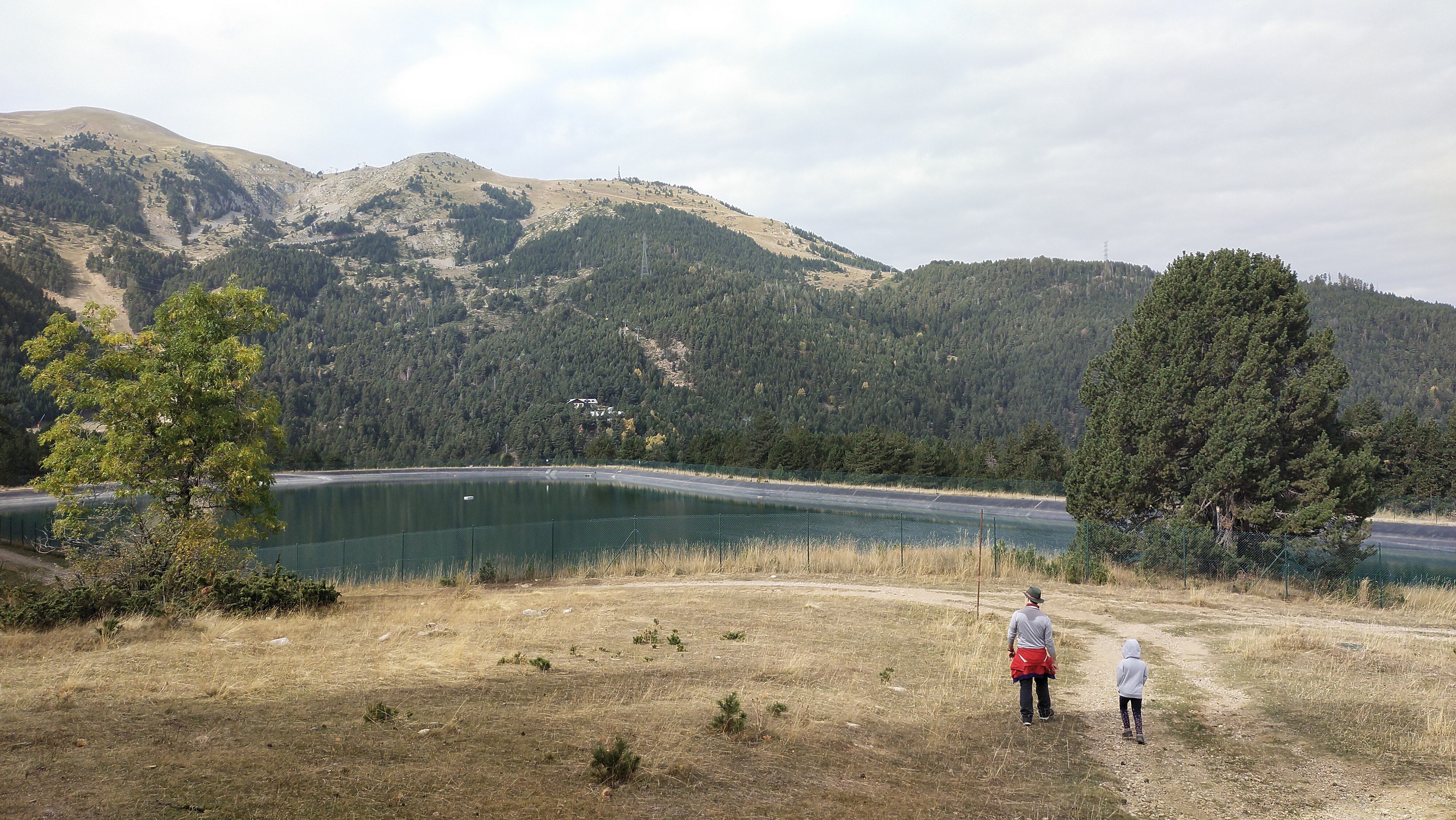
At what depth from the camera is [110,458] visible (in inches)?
751

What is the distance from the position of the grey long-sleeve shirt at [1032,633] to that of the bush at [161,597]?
51.0 ft

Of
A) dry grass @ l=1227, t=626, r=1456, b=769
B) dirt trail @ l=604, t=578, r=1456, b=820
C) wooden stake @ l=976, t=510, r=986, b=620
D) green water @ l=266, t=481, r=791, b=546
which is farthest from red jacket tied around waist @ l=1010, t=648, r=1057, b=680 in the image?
green water @ l=266, t=481, r=791, b=546

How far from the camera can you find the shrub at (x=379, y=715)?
8680 mm

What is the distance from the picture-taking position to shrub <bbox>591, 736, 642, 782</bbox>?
7266mm

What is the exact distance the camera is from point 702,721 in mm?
9531

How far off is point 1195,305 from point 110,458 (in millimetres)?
33745

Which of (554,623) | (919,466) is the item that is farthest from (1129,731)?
(919,466)

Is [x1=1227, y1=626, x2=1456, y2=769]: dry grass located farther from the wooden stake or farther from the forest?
the forest

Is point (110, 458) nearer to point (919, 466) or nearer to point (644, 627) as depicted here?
point (644, 627)

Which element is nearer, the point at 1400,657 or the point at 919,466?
the point at 1400,657

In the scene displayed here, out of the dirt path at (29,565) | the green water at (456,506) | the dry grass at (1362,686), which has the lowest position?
the green water at (456,506)

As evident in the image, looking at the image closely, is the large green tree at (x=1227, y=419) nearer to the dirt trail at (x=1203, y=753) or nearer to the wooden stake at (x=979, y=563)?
the wooden stake at (x=979, y=563)

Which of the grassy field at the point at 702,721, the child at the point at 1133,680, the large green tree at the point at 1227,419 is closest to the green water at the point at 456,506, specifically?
the large green tree at the point at 1227,419

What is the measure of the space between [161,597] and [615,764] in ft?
46.4
